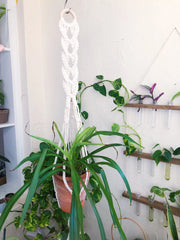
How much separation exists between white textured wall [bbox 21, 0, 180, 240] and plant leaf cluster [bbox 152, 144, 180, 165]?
0.04 metres

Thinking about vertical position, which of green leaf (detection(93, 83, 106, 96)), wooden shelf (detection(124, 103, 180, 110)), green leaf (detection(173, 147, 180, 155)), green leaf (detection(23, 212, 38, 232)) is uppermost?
green leaf (detection(93, 83, 106, 96))

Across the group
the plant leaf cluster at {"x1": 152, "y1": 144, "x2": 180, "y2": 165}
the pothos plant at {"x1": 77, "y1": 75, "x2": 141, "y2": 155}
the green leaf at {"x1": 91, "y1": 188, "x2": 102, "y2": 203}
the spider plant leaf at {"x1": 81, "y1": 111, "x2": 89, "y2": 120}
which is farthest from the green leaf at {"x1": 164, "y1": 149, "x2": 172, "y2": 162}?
the spider plant leaf at {"x1": 81, "y1": 111, "x2": 89, "y2": 120}

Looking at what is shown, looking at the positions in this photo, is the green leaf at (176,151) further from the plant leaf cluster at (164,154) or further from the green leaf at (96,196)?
the green leaf at (96,196)

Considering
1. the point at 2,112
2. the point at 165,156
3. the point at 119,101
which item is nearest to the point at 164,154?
the point at 165,156

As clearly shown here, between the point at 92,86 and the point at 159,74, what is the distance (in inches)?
16.3

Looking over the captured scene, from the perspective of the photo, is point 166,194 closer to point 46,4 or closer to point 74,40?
point 74,40

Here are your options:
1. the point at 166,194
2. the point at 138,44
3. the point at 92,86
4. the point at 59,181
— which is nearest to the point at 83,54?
the point at 92,86

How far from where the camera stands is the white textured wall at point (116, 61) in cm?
92

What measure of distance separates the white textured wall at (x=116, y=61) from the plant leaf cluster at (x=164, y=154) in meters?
0.04

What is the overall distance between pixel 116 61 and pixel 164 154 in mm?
599

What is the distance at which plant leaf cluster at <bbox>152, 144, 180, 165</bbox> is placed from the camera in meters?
0.90

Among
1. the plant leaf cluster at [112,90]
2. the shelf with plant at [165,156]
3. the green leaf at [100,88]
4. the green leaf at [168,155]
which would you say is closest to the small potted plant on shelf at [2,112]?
the plant leaf cluster at [112,90]

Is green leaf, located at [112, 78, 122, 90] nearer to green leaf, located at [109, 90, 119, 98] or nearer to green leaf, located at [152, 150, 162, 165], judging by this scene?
green leaf, located at [109, 90, 119, 98]

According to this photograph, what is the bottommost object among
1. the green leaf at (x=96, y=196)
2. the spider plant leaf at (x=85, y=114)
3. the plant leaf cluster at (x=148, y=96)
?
the green leaf at (x=96, y=196)
